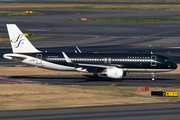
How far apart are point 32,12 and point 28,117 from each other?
12535cm

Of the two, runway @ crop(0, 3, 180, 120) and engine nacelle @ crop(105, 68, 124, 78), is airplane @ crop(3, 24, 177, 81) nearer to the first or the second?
engine nacelle @ crop(105, 68, 124, 78)

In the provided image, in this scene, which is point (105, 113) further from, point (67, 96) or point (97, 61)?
point (97, 61)

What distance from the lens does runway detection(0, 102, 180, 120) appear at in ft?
97.3

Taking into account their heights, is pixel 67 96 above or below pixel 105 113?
above

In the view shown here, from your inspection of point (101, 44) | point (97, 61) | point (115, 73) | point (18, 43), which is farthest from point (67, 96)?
point (101, 44)

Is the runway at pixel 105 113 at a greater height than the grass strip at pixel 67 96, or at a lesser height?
lesser

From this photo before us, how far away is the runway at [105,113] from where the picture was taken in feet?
97.3

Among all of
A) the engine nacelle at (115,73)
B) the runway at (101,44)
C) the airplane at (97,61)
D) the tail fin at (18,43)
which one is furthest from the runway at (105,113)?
the tail fin at (18,43)

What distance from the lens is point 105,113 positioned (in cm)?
3142

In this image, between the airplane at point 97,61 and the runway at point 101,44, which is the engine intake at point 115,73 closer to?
the runway at point 101,44

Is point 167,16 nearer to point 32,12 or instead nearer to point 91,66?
point 32,12

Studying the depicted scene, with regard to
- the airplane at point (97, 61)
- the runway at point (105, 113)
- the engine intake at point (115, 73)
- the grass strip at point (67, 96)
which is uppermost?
the airplane at point (97, 61)

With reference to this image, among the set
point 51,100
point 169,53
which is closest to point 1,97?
point 51,100

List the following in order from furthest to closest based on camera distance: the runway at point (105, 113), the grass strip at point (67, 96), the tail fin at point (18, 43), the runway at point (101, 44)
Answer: the tail fin at point (18, 43)
the grass strip at point (67, 96)
the runway at point (101, 44)
the runway at point (105, 113)
